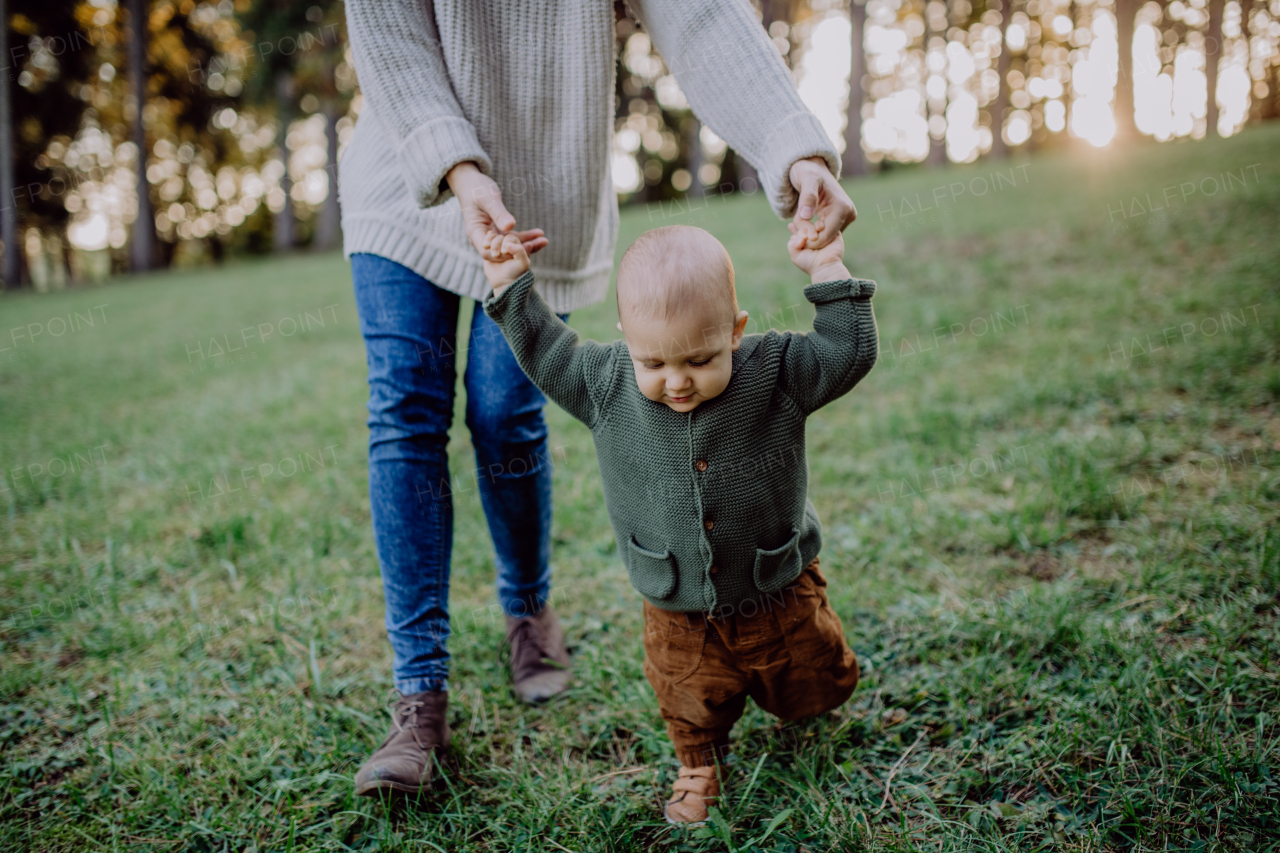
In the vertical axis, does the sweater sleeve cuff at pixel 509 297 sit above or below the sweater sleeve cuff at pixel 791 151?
below

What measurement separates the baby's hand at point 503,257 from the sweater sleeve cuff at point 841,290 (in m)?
0.49

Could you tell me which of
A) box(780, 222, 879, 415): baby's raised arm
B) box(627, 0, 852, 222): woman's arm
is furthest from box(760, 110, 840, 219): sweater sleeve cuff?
box(780, 222, 879, 415): baby's raised arm

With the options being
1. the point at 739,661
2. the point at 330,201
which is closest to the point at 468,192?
the point at 739,661

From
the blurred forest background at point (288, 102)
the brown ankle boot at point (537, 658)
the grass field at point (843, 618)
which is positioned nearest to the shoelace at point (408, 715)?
the grass field at point (843, 618)

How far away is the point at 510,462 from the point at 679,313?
2.35 ft

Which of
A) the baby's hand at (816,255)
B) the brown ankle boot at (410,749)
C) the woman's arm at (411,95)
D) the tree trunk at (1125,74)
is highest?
the tree trunk at (1125,74)

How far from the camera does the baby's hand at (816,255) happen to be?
130 cm

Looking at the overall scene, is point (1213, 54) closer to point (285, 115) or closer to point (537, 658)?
point (285, 115)

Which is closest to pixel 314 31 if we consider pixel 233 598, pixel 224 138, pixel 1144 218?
pixel 224 138

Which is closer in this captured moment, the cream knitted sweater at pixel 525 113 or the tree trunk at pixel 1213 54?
the cream knitted sweater at pixel 525 113

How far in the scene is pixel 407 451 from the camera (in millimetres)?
1626

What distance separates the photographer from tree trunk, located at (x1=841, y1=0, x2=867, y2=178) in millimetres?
16031

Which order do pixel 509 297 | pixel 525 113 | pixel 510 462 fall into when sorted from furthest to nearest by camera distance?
pixel 510 462, pixel 525 113, pixel 509 297

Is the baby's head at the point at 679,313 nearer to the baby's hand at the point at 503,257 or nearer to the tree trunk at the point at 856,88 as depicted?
the baby's hand at the point at 503,257
